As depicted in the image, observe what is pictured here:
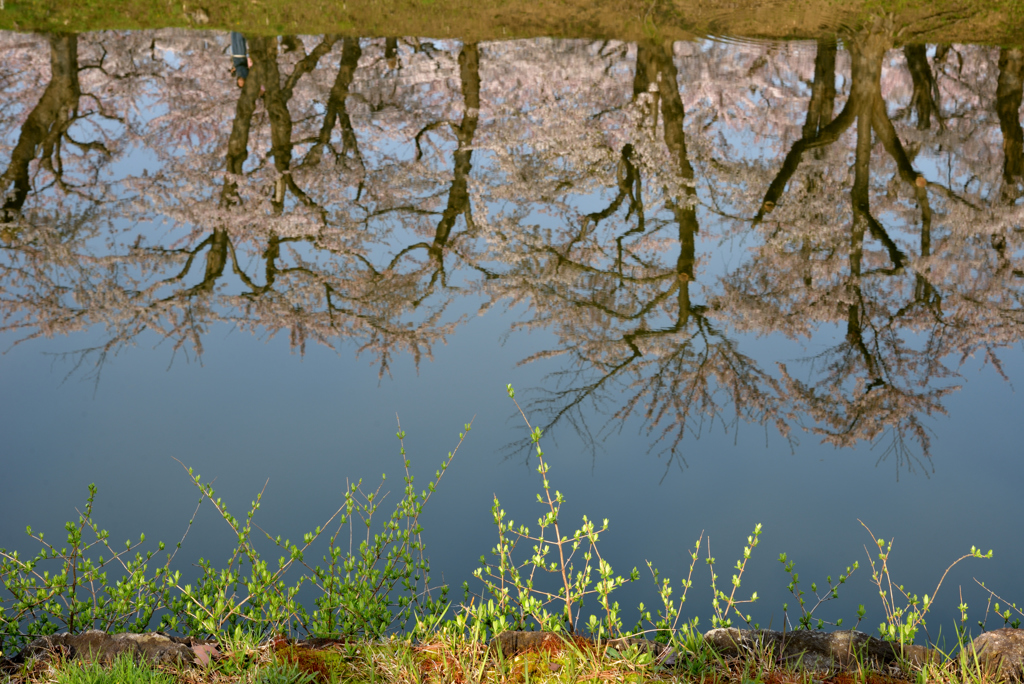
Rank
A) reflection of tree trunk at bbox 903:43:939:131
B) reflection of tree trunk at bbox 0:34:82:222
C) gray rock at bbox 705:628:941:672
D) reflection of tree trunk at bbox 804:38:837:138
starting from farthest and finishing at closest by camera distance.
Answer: reflection of tree trunk at bbox 903:43:939:131
reflection of tree trunk at bbox 804:38:837:138
reflection of tree trunk at bbox 0:34:82:222
gray rock at bbox 705:628:941:672

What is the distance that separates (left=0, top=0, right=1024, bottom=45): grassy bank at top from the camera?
1071 centimetres

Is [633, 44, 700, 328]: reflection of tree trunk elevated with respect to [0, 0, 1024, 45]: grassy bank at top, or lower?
lower

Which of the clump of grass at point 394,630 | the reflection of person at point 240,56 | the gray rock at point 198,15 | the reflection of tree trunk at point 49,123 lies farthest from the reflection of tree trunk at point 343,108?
the clump of grass at point 394,630

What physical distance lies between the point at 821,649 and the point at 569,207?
5.56 m

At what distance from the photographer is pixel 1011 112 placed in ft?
29.4

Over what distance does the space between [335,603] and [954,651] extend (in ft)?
7.79

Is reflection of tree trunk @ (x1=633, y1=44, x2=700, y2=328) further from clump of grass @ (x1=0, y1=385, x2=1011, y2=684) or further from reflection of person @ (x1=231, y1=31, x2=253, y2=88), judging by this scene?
reflection of person @ (x1=231, y1=31, x2=253, y2=88)

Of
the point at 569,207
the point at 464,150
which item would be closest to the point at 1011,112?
the point at 569,207

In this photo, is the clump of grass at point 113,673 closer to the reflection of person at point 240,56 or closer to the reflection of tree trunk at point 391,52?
the reflection of person at point 240,56

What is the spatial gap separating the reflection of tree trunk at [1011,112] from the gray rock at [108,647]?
28.0 feet

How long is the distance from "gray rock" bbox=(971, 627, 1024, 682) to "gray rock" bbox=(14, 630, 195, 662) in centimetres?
279

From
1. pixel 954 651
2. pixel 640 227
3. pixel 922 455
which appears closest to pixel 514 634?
pixel 954 651

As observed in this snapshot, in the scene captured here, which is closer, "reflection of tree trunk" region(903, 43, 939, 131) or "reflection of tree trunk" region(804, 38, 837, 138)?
"reflection of tree trunk" region(804, 38, 837, 138)

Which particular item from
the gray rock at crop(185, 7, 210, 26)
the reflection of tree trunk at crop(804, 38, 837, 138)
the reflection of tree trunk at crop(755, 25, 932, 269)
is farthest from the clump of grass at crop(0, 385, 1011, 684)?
the gray rock at crop(185, 7, 210, 26)
